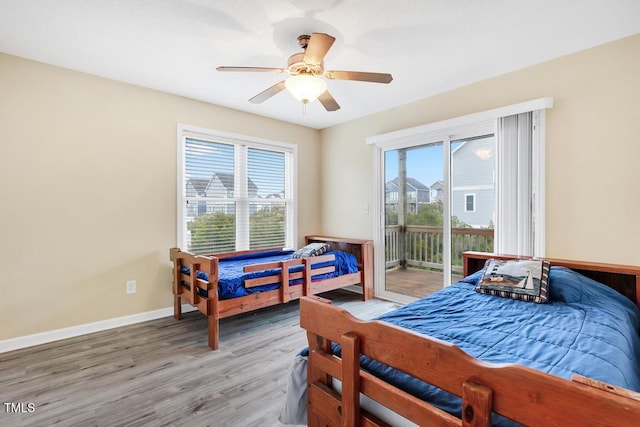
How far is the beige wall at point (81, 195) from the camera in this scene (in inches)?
99.9

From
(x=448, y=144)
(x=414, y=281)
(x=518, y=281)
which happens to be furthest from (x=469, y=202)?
(x=518, y=281)

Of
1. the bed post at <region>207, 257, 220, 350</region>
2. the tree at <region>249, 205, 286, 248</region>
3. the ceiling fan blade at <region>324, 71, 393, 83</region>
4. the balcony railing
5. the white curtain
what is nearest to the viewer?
the ceiling fan blade at <region>324, 71, 393, 83</region>

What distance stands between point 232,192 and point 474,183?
9.29 ft

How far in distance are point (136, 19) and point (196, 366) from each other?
8.11 feet

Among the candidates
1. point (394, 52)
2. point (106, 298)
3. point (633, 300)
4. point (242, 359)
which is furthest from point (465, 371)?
point (106, 298)

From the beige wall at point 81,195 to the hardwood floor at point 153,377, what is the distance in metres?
0.37

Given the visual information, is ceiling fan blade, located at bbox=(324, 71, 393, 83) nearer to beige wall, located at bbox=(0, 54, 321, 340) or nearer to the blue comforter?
the blue comforter

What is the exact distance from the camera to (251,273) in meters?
2.85

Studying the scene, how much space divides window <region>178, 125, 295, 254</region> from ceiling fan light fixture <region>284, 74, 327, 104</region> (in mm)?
1874

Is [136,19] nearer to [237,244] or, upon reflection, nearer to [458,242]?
[237,244]

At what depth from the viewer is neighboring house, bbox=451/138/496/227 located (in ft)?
10.0

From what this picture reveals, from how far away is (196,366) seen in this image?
7.33 ft

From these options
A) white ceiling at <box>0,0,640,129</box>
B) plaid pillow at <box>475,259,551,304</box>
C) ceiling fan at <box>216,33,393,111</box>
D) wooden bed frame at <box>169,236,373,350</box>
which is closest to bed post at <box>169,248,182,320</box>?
wooden bed frame at <box>169,236,373,350</box>

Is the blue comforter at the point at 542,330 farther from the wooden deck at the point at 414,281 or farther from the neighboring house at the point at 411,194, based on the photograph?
the neighboring house at the point at 411,194
